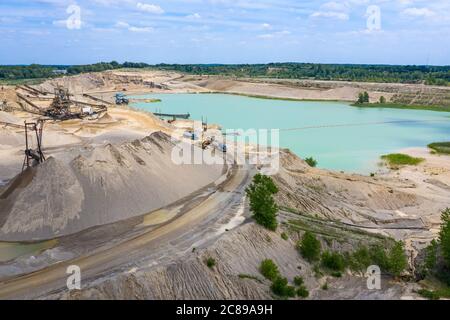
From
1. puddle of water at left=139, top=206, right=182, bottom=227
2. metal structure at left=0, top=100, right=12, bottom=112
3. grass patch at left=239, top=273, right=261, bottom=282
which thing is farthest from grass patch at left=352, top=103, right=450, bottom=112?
grass patch at left=239, top=273, right=261, bottom=282

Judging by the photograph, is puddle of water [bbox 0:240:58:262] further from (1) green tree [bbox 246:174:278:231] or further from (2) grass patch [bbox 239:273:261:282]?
(1) green tree [bbox 246:174:278:231]

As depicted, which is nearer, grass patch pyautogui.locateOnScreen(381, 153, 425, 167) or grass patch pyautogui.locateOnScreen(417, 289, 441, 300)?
grass patch pyautogui.locateOnScreen(417, 289, 441, 300)

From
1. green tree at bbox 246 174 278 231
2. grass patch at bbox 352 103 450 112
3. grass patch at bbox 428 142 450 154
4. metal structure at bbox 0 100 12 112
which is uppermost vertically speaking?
metal structure at bbox 0 100 12 112

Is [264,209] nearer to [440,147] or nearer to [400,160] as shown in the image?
[400,160]

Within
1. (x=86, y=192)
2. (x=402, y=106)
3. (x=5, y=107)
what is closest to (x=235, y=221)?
(x=86, y=192)

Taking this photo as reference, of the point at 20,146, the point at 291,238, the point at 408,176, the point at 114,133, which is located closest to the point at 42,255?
the point at 291,238

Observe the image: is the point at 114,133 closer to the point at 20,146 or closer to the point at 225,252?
the point at 20,146

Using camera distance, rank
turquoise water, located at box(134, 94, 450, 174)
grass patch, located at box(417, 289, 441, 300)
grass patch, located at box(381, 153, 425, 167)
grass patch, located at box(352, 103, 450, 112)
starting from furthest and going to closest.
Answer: grass patch, located at box(352, 103, 450, 112)
turquoise water, located at box(134, 94, 450, 174)
grass patch, located at box(381, 153, 425, 167)
grass patch, located at box(417, 289, 441, 300)
